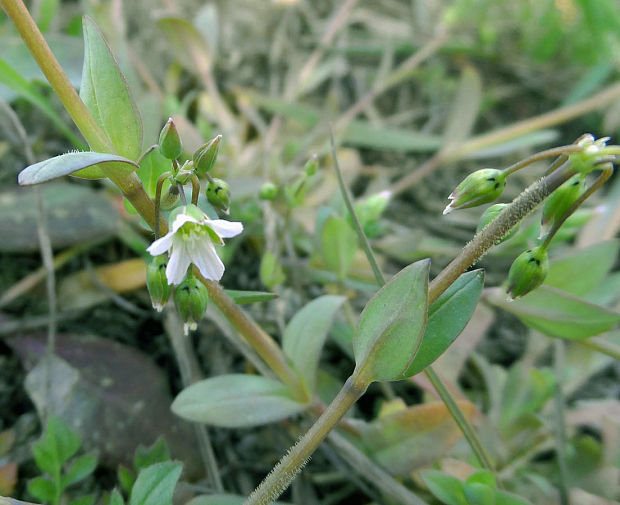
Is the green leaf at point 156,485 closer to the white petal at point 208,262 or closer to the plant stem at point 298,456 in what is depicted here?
the plant stem at point 298,456

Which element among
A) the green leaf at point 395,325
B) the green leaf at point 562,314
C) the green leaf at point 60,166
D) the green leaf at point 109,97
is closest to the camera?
the green leaf at point 60,166

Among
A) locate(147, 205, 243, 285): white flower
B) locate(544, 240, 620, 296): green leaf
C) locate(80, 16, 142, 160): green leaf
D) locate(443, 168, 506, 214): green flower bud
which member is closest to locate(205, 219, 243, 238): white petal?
locate(147, 205, 243, 285): white flower

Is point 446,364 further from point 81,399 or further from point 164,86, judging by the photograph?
point 164,86

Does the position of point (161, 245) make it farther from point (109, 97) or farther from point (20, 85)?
point (20, 85)

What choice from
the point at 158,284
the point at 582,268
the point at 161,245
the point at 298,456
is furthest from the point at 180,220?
the point at 582,268

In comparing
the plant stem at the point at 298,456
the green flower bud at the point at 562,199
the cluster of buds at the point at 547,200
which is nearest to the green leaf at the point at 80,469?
the plant stem at the point at 298,456

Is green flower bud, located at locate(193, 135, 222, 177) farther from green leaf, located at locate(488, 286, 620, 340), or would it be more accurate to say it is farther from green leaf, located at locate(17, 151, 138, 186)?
green leaf, located at locate(488, 286, 620, 340)

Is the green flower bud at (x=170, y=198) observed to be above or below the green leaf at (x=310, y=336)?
above
